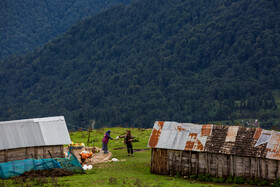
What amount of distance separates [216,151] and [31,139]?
13216 millimetres

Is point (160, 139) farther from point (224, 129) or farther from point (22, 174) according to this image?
point (22, 174)

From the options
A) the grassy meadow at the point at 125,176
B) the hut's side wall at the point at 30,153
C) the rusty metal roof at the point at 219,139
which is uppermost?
the rusty metal roof at the point at 219,139

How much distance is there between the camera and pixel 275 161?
2762 centimetres

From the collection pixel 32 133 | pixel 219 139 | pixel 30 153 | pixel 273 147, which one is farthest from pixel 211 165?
pixel 32 133

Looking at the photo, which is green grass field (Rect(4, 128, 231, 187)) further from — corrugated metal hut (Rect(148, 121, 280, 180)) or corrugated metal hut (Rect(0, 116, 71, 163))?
corrugated metal hut (Rect(0, 116, 71, 163))

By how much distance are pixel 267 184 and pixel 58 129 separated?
15.7 m

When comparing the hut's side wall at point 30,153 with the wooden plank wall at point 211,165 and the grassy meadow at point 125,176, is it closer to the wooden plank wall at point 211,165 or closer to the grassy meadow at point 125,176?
the grassy meadow at point 125,176

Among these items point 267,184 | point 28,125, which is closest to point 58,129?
point 28,125

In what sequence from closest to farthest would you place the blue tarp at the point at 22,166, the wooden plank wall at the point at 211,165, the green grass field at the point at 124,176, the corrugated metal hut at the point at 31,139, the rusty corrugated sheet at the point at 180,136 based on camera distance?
the green grass field at the point at 124,176 < the wooden plank wall at the point at 211,165 < the blue tarp at the point at 22,166 < the rusty corrugated sheet at the point at 180,136 < the corrugated metal hut at the point at 31,139

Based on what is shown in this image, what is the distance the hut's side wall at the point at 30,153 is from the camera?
3120 cm

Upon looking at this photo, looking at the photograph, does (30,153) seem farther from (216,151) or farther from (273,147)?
(273,147)

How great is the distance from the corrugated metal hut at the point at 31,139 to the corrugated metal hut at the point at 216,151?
7219mm

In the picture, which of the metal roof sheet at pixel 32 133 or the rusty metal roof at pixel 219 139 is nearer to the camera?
the rusty metal roof at pixel 219 139

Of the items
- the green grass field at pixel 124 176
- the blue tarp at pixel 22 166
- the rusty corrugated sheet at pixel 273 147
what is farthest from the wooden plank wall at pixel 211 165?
the blue tarp at pixel 22 166
